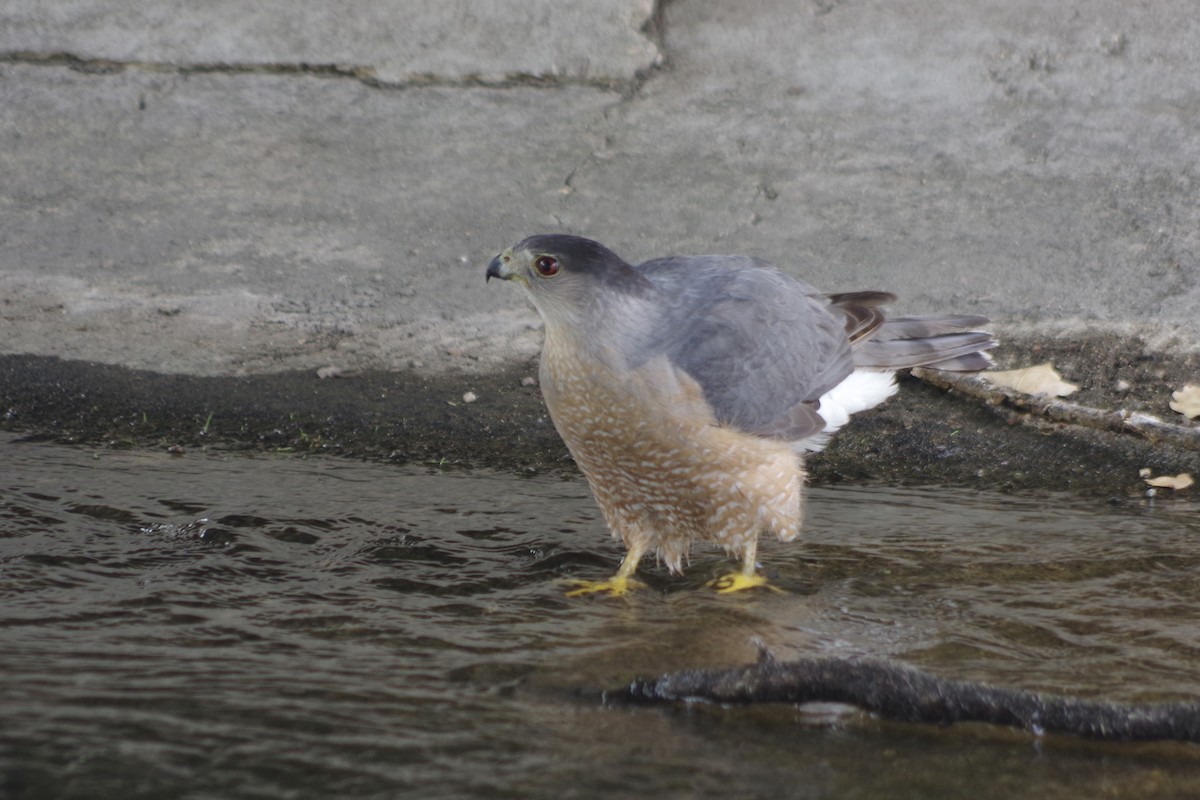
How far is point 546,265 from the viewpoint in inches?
169

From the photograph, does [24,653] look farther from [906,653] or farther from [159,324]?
[159,324]

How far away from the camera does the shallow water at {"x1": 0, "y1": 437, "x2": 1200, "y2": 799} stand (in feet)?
9.54

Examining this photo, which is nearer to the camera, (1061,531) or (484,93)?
(1061,531)

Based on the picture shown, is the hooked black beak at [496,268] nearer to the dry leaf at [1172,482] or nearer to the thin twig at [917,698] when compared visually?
the thin twig at [917,698]

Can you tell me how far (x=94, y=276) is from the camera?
6730 mm

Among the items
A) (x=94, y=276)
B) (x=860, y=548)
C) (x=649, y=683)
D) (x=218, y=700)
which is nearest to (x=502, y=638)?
(x=649, y=683)

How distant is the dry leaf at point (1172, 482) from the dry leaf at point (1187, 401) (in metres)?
0.55

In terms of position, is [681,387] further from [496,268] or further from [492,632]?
[492,632]

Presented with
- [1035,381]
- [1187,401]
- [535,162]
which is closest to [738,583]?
[1035,381]

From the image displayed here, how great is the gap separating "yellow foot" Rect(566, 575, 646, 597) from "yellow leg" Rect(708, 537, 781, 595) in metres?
0.27

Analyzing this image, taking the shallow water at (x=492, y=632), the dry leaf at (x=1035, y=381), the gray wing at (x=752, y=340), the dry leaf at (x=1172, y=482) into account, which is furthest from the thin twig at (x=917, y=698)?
the dry leaf at (x=1035, y=381)

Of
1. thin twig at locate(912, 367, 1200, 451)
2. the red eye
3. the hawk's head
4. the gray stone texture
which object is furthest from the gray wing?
the gray stone texture

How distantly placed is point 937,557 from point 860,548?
0.85 feet

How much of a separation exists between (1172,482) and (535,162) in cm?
405
